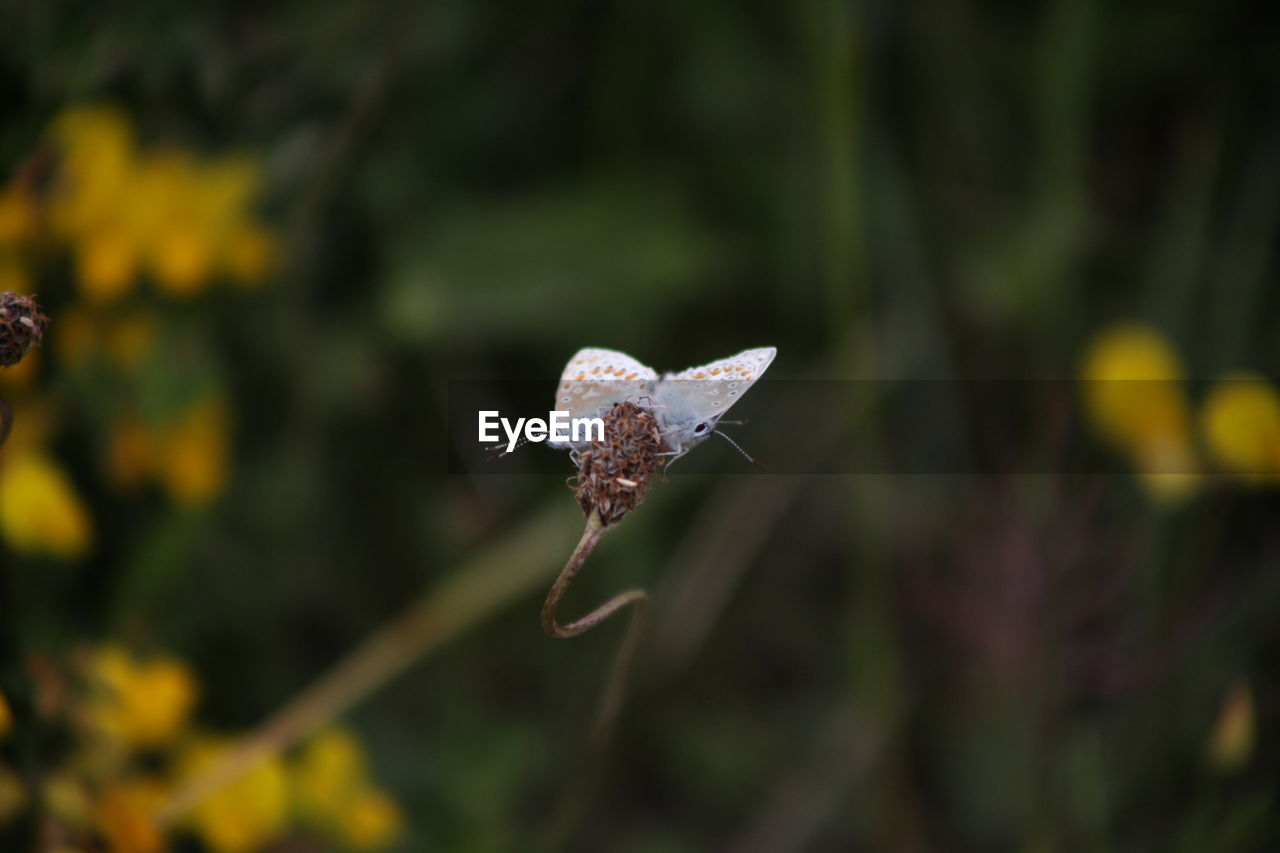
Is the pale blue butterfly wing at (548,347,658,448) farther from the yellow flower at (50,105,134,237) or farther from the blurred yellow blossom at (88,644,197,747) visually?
the yellow flower at (50,105,134,237)

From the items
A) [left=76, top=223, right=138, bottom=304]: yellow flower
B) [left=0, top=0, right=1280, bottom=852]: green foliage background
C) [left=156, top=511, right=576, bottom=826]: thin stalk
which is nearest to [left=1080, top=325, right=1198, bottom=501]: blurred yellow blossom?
[left=0, top=0, right=1280, bottom=852]: green foliage background

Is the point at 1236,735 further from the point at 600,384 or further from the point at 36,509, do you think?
the point at 36,509

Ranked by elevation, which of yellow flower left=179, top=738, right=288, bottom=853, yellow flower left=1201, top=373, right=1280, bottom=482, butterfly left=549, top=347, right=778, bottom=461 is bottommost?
yellow flower left=179, top=738, right=288, bottom=853

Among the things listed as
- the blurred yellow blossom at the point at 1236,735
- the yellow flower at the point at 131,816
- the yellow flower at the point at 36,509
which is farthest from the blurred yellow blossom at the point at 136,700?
the blurred yellow blossom at the point at 1236,735

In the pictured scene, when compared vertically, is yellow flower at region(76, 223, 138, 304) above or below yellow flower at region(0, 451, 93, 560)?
above

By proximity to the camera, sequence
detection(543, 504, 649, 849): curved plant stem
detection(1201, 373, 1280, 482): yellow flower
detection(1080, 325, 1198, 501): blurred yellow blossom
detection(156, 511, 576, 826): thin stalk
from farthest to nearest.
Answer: detection(1080, 325, 1198, 501): blurred yellow blossom → detection(1201, 373, 1280, 482): yellow flower → detection(156, 511, 576, 826): thin stalk → detection(543, 504, 649, 849): curved plant stem

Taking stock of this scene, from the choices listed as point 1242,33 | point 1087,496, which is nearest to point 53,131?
point 1087,496

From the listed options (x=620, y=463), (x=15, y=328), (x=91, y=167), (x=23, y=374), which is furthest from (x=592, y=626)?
(x=91, y=167)

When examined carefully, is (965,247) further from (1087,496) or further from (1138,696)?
(1138,696)
